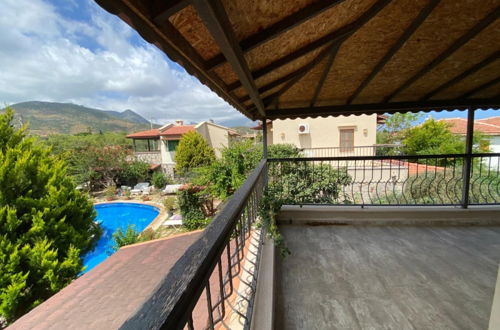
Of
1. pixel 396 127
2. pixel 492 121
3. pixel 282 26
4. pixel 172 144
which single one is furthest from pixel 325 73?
pixel 492 121

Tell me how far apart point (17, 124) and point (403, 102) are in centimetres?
1081

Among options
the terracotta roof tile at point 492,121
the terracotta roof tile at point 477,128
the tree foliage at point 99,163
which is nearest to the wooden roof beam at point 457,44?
the terracotta roof tile at point 477,128

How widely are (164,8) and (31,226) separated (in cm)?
824

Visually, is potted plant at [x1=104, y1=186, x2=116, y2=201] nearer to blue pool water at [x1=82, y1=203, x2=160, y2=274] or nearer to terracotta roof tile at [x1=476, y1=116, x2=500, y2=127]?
blue pool water at [x1=82, y1=203, x2=160, y2=274]

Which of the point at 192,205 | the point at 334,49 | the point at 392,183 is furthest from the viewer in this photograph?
the point at 192,205

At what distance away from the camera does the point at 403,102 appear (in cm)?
312

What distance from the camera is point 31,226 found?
599 cm

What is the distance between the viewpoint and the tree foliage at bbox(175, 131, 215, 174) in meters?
14.9

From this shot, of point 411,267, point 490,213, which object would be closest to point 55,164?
point 411,267

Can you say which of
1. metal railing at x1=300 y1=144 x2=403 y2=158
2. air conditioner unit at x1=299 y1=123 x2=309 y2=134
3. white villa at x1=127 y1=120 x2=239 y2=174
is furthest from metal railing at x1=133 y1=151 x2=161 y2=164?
metal railing at x1=300 y1=144 x2=403 y2=158

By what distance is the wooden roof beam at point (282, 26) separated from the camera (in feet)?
3.89

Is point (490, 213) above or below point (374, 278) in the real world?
above

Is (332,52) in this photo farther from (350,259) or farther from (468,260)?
(468,260)

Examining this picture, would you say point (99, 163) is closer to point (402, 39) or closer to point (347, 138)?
point (347, 138)
